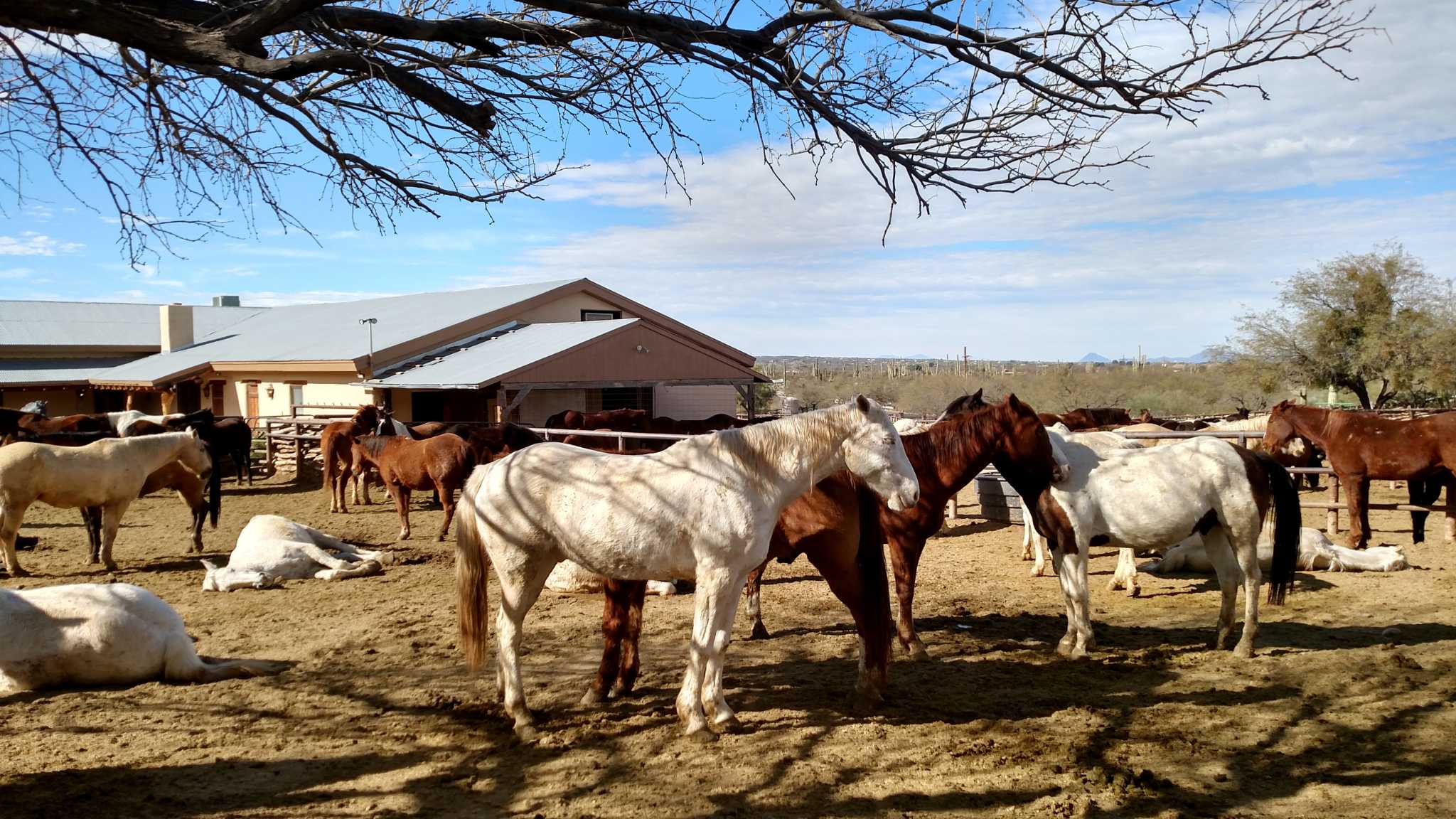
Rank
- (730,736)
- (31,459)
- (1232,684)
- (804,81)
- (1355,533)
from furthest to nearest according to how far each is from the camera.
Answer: (1355,533), (31,459), (1232,684), (730,736), (804,81)

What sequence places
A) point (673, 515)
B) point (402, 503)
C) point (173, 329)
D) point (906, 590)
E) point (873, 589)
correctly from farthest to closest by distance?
point (173, 329), point (402, 503), point (906, 590), point (873, 589), point (673, 515)

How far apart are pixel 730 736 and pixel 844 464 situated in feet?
5.16

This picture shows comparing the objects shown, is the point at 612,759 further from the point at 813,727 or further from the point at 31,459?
the point at 31,459

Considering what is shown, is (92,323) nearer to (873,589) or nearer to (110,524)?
(110,524)

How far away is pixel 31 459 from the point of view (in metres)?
8.70

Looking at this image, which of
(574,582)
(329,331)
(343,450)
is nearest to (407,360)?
(343,450)

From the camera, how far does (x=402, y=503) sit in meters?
12.0

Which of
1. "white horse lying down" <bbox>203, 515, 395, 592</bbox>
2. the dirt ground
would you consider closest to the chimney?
"white horse lying down" <bbox>203, 515, 395, 592</bbox>

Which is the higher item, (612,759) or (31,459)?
(31,459)

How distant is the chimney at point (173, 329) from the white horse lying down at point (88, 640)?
3093 centimetres

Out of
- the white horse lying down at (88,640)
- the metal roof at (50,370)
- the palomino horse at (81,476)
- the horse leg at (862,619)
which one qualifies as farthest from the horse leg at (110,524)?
the metal roof at (50,370)

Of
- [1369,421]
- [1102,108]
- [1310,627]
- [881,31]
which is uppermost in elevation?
[881,31]

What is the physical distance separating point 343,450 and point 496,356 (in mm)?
5035

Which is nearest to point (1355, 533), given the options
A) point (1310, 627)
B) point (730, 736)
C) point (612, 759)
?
point (1310, 627)
